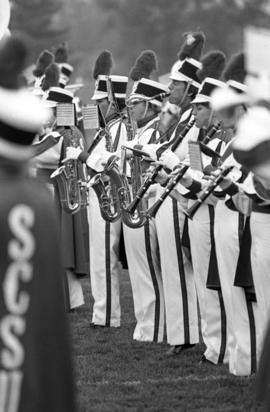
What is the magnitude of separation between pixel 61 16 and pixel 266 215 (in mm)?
57659

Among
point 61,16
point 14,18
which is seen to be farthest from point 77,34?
point 14,18

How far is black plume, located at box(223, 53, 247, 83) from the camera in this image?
8073 mm

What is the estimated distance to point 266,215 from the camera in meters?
7.47

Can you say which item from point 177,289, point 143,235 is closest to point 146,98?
point 143,235

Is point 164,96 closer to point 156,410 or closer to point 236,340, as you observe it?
point 236,340

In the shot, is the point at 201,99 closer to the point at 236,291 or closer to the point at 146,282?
the point at 236,291

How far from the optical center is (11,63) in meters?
4.73

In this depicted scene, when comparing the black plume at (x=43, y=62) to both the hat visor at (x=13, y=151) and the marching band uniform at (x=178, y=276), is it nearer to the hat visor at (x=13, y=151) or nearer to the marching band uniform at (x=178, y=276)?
the marching band uniform at (x=178, y=276)

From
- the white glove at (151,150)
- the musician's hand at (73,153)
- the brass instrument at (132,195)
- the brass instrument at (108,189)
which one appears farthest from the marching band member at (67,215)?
the white glove at (151,150)

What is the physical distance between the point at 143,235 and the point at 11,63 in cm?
514

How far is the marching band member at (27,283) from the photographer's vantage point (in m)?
4.57

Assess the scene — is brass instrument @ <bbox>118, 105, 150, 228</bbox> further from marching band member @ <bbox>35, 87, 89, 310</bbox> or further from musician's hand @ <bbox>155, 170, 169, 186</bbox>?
marching band member @ <bbox>35, 87, 89, 310</bbox>

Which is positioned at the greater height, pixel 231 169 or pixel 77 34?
pixel 77 34

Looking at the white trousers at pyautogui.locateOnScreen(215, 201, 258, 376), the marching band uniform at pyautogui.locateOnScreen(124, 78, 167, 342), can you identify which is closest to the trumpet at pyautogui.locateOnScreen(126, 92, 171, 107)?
the marching band uniform at pyautogui.locateOnScreen(124, 78, 167, 342)
